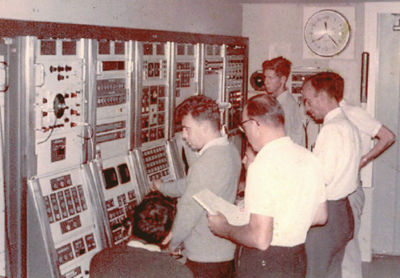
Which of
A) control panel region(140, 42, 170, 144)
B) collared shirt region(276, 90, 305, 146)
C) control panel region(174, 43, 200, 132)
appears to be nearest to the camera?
control panel region(140, 42, 170, 144)

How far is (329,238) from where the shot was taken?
378 cm

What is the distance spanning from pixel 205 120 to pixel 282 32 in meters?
3.23

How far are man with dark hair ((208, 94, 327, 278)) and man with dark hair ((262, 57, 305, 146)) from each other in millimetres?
2263

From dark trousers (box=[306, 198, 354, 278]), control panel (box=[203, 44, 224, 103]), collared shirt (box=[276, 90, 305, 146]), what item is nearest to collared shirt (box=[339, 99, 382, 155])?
collared shirt (box=[276, 90, 305, 146])

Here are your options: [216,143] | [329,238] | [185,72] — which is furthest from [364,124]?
Result: [216,143]

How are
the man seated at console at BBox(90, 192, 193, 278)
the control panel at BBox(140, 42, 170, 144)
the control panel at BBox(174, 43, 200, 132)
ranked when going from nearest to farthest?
the man seated at console at BBox(90, 192, 193, 278) < the control panel at BBox(140, 42, 170, 144) < the control panel at BBox(174, 43, 200, 132)

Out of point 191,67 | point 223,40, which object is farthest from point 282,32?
point 191,67

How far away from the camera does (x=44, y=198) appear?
318 cm

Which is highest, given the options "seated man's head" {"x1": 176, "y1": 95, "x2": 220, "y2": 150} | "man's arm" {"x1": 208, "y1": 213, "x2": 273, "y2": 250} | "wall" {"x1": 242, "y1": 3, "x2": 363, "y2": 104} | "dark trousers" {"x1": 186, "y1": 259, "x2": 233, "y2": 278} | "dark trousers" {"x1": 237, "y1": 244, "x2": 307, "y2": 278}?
"wall" {"x1": 242, "y1": 3, "x2": 363, "y2": 104}

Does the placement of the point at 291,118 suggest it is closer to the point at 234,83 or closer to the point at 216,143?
the point at 234,83

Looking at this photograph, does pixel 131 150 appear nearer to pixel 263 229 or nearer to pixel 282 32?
pixel 263 229

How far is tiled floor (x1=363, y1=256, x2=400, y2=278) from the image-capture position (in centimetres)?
554

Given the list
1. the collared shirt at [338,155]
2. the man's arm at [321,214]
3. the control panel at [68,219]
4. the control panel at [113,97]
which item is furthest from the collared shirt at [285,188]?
the control panel at [113,97]

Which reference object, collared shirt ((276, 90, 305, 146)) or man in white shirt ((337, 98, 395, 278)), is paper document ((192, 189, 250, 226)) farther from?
collared shirt ((276, 90, 305, 146))
